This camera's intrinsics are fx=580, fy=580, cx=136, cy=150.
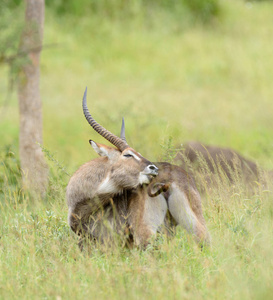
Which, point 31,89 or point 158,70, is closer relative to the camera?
point 31,89

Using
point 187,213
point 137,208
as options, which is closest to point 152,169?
point 137,208

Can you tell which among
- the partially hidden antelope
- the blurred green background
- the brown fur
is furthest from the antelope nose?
the blurred green background

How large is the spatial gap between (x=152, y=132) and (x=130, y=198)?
7.81 meters

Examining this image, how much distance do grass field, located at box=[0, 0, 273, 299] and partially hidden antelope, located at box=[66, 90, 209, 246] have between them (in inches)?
7.1

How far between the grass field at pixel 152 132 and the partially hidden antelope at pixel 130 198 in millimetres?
181

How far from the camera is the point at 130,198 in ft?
17.2

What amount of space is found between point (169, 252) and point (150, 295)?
0.66 metres

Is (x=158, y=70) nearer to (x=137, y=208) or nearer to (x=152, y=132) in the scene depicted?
(x=152, y=132)

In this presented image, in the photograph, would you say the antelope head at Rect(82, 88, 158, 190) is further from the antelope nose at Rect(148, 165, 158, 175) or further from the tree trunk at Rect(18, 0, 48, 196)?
the tree trunk at Rect(18, 0, 48, 196)

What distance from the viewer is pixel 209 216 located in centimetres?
555

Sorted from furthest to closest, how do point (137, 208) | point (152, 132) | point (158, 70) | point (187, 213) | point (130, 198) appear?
1. point (158, 70)
2. point (152, 132)
3. point (130, 198)
4. point (137, 208)
5. point (187, 213)

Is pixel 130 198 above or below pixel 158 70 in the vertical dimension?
below

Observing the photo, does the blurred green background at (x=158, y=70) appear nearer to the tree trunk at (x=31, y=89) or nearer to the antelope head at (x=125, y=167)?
the tree trunk at (x=31, y=89)

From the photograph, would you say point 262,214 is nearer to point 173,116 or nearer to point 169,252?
point 169,252
